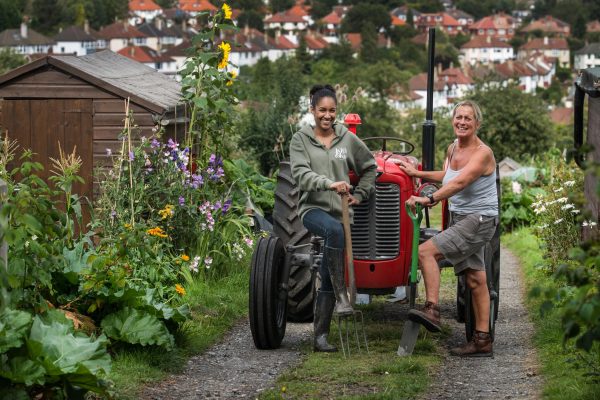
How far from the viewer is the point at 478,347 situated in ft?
29.5

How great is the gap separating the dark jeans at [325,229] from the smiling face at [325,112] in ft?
1.87

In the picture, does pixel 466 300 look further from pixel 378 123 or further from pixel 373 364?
pixel 378 123

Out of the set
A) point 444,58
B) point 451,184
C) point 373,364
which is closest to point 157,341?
point 373,364

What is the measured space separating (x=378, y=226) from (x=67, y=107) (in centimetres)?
646

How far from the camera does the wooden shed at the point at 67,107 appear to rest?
583 inches

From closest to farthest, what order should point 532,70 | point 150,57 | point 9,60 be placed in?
1. point 9,60
2. point 150,57
3. point 532,70

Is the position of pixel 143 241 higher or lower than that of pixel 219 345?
higher

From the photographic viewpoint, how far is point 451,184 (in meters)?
8.80

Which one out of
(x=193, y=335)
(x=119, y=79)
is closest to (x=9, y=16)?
(x=119, y=79)

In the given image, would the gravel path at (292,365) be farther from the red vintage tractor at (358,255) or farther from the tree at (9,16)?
the tree at (9,16)

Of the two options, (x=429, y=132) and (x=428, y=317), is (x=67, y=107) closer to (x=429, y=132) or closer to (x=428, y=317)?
(x=429, y=132)

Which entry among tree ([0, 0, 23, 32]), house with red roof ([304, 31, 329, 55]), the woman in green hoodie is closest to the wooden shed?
the woman in green hoodie

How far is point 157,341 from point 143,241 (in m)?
0.94

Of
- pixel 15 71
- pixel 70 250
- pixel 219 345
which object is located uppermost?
pixel 15 71
